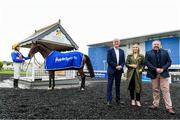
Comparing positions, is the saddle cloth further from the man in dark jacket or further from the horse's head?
the man in dark jacket

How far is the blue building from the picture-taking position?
1964 cm

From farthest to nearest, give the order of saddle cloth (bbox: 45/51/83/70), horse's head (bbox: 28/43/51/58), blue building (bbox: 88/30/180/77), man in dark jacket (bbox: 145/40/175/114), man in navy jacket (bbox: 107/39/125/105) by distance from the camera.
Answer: blue building (bbox: 88/30/180/77) → horse's head (bbox: 28/43/51/58) → saddle cloth (bbox: 45/51/83/70) → man in navy jacket (bbox: 107/39/125/105) → man in dark jacket (bbox: 145/40/175/114)

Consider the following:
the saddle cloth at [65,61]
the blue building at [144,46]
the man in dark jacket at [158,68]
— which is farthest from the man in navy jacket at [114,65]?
the blue building at [144,46]

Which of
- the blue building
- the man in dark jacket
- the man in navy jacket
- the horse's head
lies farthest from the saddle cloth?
Result: the blue building

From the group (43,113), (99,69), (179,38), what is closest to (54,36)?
(43,113)

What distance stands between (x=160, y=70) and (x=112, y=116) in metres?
1.59

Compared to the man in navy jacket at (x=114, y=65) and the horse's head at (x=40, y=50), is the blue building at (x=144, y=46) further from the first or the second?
the man in navy jacket at (x=114, y=65)

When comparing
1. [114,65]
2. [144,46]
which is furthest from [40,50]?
[144,46]

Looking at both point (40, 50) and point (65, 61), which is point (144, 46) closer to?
point (65, 61)

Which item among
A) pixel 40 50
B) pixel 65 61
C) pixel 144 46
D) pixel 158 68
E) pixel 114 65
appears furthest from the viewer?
pixel 144 46

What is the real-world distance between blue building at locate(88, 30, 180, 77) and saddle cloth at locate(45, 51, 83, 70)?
1158cm

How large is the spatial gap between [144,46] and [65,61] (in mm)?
14308

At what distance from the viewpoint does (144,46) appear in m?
22.8

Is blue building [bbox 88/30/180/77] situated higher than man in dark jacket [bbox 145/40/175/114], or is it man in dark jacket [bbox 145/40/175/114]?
blue building [bbox 88/30/180/77]
